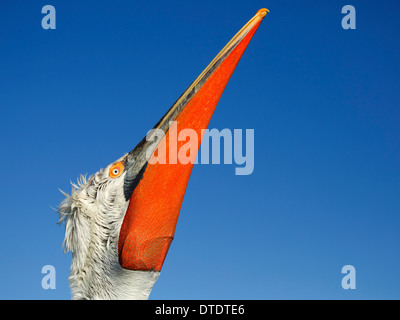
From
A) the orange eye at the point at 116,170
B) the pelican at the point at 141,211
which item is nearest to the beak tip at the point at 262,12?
the pelican at the point at 141,211

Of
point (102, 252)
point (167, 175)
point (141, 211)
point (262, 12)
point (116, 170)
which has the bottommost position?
point (102, 252)

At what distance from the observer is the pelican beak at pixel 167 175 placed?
7.16 metres

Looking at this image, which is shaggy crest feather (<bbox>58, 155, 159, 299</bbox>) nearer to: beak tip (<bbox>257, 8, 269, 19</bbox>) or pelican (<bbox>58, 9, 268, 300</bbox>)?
pelican (<bbox>58, 9, 268, 300</bbox>)

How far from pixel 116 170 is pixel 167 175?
0.51 m

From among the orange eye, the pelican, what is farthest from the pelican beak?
the orange eye

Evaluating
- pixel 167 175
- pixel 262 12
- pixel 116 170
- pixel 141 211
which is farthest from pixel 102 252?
pixel 262 12

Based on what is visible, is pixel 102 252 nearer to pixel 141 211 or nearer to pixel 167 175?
pixel 141 211

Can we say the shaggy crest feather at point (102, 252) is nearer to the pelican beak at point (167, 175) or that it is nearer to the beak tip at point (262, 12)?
the pelican beak at point (167, 175)

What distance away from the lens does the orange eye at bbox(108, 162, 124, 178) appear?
24.1 feet

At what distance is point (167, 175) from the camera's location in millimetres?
7172

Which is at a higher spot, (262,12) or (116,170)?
(262,12)

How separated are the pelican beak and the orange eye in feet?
0.56
